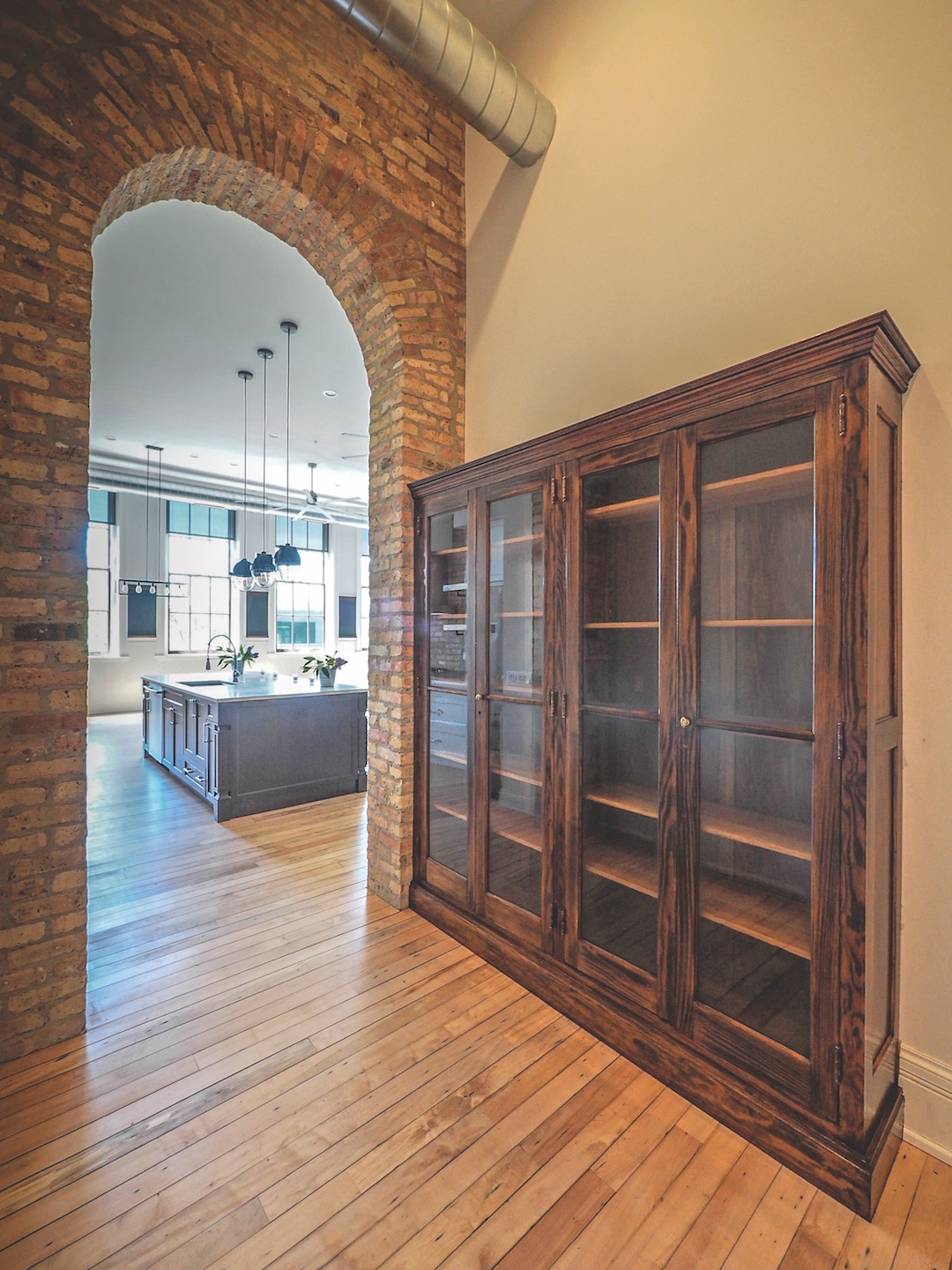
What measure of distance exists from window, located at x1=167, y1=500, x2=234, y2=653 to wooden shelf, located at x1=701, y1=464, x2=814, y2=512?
1093 cm

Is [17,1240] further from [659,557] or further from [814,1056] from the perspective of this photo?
[659,557]

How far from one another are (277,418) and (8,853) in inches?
242

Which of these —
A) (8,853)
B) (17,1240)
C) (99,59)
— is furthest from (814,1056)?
(99,59)

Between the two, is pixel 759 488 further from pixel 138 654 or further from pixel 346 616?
pixel 346 616

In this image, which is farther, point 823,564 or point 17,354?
point 17,354

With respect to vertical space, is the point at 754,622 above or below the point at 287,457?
below

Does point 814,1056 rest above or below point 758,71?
below

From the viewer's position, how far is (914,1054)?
178cm

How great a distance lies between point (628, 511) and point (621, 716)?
767 millimetres

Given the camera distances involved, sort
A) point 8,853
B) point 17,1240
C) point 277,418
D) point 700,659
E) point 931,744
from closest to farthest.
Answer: point 17,1240, point 931,744, point 700,659, point 8,853, point 277,418

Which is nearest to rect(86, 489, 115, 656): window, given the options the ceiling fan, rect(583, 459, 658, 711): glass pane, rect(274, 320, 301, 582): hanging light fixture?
the ceiling fan

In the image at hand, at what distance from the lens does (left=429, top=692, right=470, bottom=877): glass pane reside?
2896 millimetres

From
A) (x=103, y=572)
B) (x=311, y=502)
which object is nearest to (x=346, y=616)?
(x=103, y=572)

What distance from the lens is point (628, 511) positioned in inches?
85.1
